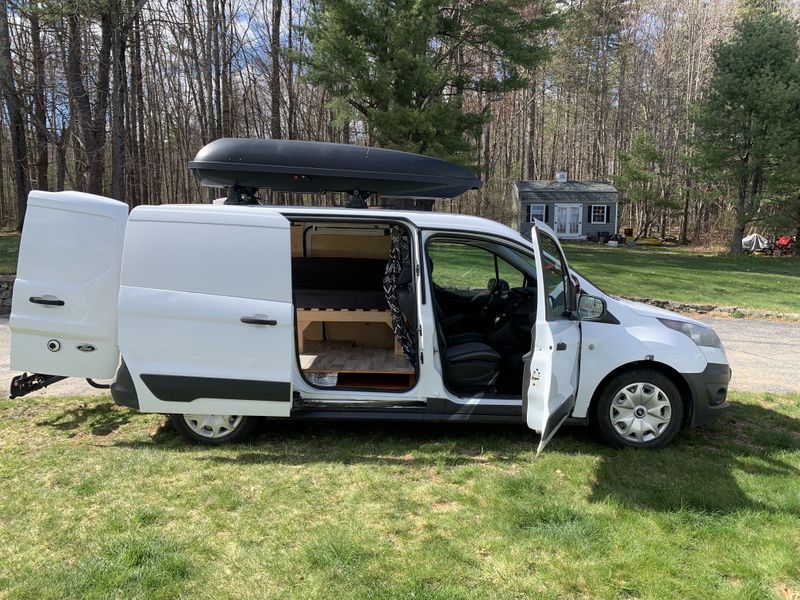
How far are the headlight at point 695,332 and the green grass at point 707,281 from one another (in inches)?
339

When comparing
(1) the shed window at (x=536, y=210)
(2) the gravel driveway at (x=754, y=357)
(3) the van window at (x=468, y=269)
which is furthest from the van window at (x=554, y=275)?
(1) the shed window at (x=536, y=210)

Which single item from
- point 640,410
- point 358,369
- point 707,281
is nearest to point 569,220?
point 707,281

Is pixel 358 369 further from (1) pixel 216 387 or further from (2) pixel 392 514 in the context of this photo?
(2) pixel 392 514

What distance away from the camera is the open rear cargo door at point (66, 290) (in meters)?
4.23

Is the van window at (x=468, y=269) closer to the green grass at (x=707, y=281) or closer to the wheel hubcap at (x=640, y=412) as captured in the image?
the wheel hubcap at (x=640, y=412)

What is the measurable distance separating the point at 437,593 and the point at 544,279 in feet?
6.59

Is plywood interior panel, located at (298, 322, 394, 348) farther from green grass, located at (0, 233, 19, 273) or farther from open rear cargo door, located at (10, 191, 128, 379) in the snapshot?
green grass, located at (0, 233, 19, 273)

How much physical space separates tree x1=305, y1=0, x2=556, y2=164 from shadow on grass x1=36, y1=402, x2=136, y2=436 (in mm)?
14440

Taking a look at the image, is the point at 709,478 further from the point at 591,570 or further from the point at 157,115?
the point at 157,115

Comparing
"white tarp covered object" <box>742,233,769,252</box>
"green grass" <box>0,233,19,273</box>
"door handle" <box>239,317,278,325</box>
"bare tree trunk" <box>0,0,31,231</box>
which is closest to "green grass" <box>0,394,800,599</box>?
"door handle" <box>239,317,278,325</box>

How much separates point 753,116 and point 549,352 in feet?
92.6

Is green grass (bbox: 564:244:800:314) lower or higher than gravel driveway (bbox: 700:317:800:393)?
higher

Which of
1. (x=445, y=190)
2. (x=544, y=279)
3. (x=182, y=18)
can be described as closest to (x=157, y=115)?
(x=182, y=18)

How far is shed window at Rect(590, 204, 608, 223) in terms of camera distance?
3544 centimetres
